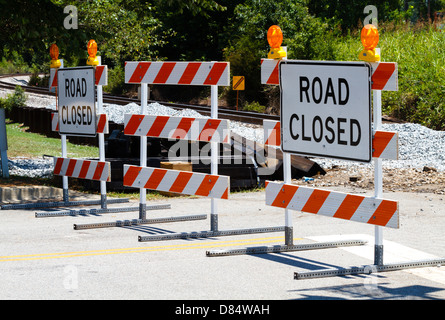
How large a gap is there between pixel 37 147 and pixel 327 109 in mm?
17441

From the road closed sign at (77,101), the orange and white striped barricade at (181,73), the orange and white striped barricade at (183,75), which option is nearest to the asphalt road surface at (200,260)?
the orange and white striped barricade at (183,75)

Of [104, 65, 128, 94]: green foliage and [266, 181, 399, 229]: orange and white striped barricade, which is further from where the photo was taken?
[104, 65, 128, 94]: green foliage

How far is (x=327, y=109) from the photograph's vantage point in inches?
290

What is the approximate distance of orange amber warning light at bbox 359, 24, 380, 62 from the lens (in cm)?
696

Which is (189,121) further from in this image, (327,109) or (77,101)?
(77,101)

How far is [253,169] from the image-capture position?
14227 millimetres

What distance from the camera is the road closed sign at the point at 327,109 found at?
7.05 meters

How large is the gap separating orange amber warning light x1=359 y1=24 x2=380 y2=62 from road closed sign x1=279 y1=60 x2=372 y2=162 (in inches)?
5.0

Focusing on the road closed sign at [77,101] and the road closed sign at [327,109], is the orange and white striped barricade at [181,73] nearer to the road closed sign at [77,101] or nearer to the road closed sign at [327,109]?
the road closed sign at [77,101]

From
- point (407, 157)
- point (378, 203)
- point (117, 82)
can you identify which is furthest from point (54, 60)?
point (117, 82)

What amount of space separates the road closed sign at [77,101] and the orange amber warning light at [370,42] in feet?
17.2

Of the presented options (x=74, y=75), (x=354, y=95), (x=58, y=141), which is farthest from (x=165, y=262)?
(x=58, y=141)

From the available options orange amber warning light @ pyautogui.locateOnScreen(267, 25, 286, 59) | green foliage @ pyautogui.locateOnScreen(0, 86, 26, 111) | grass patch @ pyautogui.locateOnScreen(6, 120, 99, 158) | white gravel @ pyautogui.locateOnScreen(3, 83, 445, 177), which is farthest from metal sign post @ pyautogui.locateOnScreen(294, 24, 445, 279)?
green foliage @ pyautogui.locateOnScreen(0, 86, 26, 111)

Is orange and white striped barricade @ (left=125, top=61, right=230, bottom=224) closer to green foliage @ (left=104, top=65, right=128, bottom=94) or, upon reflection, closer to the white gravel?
the white gravel
